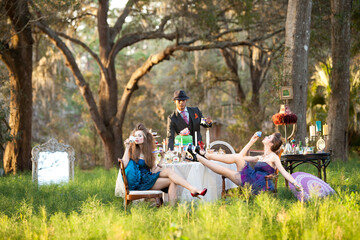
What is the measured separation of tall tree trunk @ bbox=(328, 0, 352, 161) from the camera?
1241cm

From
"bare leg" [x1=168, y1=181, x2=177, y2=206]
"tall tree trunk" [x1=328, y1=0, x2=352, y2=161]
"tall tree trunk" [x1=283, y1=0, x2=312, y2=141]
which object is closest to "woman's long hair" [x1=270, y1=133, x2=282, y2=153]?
"bare leg" [x1=168, y1=181, x2=177, y2=206]

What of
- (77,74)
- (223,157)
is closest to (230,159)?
(223,157)

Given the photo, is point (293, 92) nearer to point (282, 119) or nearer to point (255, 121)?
point (282, 119)

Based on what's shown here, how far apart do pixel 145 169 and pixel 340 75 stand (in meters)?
8.12

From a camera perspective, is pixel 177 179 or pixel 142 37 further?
pixel 142 37

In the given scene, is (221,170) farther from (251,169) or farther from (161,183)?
(161,183)

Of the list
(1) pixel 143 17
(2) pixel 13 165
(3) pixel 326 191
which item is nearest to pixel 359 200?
(3) pixel 326 191

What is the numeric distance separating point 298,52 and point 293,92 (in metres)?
0.91

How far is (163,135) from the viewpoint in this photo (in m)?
20.5

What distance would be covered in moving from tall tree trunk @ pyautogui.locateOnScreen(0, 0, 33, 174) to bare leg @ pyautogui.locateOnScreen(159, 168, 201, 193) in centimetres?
692

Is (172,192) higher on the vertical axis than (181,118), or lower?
lower

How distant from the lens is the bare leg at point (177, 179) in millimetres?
5796

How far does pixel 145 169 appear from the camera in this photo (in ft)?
20.4

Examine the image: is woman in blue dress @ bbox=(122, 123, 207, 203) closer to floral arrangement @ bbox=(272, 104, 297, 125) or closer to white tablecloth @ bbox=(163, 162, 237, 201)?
white tablecloth @ bbox=(163, 162, 237, 201)
